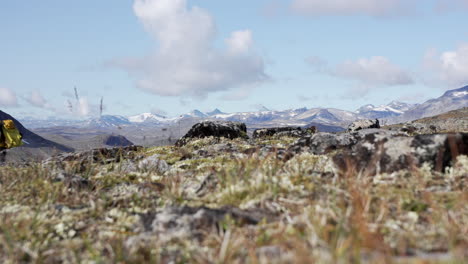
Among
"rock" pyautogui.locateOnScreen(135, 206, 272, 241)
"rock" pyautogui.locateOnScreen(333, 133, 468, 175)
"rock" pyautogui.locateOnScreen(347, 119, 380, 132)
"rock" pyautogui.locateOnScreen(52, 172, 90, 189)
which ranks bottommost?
"rock" pyautogui.locateOnScreen(135, 206, 272, 241)

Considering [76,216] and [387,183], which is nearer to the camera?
[76,216]

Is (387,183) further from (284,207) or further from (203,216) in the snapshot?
(203,216)

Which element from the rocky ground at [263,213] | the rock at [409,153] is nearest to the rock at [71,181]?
the rocky ground at [263,213]

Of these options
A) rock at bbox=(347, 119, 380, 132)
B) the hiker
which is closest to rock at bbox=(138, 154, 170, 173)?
the hiker

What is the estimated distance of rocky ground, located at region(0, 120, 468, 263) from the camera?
5488 mm

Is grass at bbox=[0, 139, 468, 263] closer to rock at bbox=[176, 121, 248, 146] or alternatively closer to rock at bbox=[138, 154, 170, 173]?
rock at bbox=[138, 154, 170, 173]

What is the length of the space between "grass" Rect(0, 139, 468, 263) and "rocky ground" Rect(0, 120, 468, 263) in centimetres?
3

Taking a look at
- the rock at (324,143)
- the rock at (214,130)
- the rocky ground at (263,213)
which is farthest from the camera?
the rock at (214,130)

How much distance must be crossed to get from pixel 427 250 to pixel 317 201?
2.20m

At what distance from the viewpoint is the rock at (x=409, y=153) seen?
9156 mm

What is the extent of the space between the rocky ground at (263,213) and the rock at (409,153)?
0.08ft

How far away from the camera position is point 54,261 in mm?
5867

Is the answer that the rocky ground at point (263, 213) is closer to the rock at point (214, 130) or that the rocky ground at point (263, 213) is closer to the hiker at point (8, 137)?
the hiker at point (8, 137)

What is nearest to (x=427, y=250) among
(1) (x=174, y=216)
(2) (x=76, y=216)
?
(1) (x=174, y=216)
